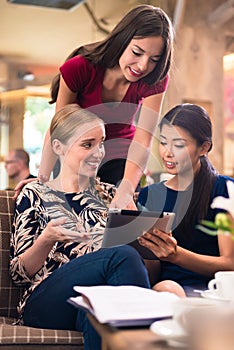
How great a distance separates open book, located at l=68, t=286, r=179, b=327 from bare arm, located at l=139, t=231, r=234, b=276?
629 mm

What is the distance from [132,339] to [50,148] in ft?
4.27

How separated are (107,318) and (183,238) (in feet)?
3.32

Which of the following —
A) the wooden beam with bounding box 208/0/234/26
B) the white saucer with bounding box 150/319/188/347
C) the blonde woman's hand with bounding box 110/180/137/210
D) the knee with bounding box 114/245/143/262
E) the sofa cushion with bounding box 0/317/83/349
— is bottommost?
the sofa cushion with bounding box 0/317/83/349

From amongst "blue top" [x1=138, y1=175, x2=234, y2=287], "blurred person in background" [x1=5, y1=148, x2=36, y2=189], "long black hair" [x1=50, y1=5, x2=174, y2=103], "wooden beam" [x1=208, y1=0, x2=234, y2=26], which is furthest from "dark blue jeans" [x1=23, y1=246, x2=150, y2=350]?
"wooden beam" [x1=208, y1=0, x2=234, y2=26]

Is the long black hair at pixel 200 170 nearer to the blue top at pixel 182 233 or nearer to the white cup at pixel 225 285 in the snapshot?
the blue top at pixel 182 233

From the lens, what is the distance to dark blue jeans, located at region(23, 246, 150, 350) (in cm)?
146

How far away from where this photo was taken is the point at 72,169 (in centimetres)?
208

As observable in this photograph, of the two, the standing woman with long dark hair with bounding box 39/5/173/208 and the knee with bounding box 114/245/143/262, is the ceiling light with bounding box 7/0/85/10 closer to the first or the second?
the standing woman with long dark hair with bounding box 39/5/173/208

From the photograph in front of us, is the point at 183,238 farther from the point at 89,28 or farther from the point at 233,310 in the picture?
the point at 89,28

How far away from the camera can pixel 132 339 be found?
100 cm

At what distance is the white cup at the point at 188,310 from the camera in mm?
912

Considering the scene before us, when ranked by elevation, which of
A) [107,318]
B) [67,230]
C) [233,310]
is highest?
[233,310]

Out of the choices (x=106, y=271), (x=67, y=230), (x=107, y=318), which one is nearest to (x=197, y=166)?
(x=67, y=230)

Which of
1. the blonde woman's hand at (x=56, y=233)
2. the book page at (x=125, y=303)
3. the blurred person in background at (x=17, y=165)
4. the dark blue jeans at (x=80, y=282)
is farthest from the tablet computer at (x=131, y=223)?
the blurred person in background at (x=17, y=165)
